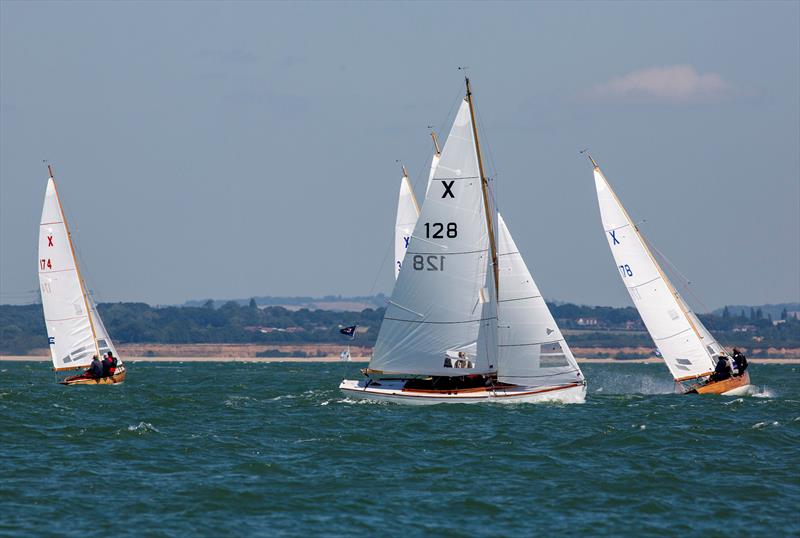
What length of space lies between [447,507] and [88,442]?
45.9 ft

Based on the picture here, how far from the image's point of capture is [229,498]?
28438mm

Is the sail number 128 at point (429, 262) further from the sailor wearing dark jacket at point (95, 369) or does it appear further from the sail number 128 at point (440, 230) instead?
the sailor wearing dark jacket at point (95, 369)

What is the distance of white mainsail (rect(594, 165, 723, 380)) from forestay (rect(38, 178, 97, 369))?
28.0 meters

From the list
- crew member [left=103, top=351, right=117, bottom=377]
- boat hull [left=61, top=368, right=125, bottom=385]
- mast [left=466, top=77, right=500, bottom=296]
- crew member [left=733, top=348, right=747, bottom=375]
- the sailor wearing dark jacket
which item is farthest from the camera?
crew member [left=103, top=351, right=117, bottom=377]

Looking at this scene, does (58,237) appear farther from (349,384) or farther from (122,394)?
(349,384)

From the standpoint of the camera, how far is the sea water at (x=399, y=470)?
2639 cm

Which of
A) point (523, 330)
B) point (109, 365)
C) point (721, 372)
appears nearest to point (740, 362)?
point (721, 372)

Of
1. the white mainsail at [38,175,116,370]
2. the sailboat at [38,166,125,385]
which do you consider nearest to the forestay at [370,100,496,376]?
the sailboat at [38,166,125,385]

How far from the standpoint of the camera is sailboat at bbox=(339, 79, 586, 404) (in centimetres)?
4647

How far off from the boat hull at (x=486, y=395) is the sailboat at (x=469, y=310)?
38 mm

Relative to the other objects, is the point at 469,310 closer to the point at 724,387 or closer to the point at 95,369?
the point at 724,387

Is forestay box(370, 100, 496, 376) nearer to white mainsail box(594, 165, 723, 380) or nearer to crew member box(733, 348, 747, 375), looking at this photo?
white mainsail box(594, 165, 723, 380)

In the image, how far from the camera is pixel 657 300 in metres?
56.9

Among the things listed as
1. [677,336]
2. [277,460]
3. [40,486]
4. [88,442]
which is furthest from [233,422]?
[677,336]
